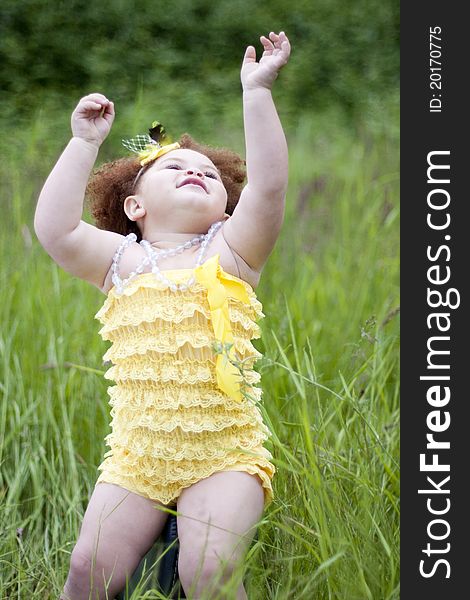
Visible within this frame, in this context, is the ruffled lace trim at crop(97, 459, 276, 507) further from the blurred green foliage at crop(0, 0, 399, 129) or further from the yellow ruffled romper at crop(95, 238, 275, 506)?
the blurred green foliage at crop(0, 0, 399, 129)

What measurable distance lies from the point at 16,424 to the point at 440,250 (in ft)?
3.63

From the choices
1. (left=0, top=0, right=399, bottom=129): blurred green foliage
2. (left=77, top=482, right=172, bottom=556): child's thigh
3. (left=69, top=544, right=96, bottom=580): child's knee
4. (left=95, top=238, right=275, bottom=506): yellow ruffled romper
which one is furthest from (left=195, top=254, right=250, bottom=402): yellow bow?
(left=0, top=0, right=399, bottom=129): blurred green foliage

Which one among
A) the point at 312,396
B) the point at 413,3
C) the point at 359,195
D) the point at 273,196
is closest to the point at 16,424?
the point at 312,396

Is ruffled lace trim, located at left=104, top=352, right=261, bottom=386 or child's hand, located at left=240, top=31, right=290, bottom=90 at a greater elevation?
child's hand, located at left=240, top=31, right=290, bottom=90

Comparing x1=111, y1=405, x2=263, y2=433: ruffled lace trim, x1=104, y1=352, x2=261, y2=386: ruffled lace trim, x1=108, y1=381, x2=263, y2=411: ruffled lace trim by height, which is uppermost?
x1=104, y1=352, x2=261, y2=386: ruffled lace trim

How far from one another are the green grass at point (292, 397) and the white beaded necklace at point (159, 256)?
0.21 metres

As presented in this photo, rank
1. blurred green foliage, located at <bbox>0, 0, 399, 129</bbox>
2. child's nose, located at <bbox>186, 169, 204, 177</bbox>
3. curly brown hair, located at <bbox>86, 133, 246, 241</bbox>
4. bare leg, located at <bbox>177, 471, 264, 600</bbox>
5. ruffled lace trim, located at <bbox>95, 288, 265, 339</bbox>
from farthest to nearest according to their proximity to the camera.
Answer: blurred green foliage, located at <bbox>0, 0, 399, 129</bbox> → curly brown hair, located at <bbox>86, 133, 246, 241</bbox> → child's nose, located at <bbox>186, 169, 204, 177</bbox> → ruffled lace trim, located at <bbox>95, 288, 265, 339</bbox> → bare leg, located at <bbox>177, 471, 264, 600</bbox>

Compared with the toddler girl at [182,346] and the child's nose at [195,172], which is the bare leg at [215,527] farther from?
the child's nose at [195,172]

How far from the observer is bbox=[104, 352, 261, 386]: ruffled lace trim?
1712 millimetres

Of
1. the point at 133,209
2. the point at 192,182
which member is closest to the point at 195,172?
the point at 192,182

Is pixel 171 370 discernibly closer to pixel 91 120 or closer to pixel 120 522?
pixel 120 522

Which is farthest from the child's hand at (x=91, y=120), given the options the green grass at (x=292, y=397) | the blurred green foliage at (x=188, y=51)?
the blurred green foliage at (x=188, y=51)

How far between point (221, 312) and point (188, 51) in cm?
427

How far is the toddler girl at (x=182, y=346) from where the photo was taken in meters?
1.69
